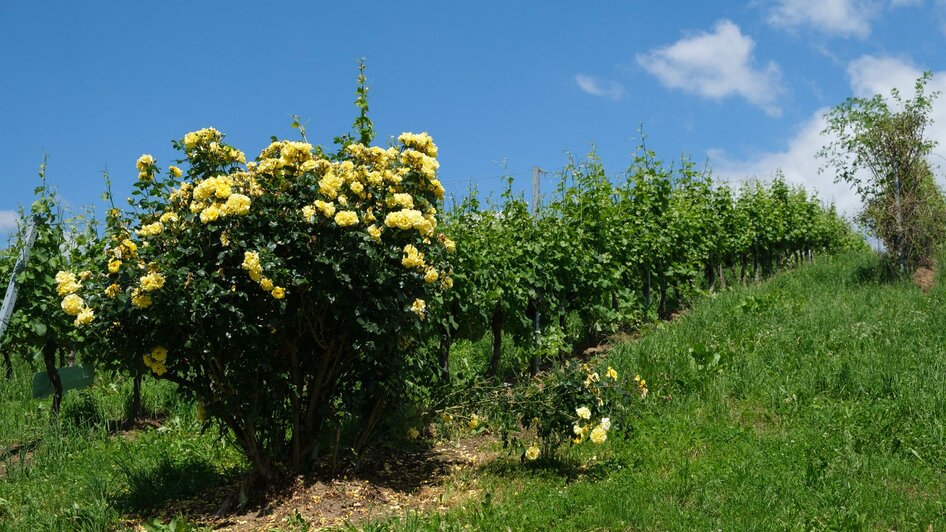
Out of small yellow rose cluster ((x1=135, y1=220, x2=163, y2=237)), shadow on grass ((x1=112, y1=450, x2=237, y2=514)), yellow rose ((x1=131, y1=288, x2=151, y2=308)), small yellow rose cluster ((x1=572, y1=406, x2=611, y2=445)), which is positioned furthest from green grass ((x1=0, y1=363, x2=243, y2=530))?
small yellow rose cluster ((x1=572, y1=406, x2=611, y2=445))

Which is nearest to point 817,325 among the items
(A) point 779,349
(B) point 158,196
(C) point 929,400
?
(A) point 779,349

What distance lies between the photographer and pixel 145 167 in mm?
5828

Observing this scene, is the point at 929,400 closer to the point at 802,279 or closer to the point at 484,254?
the point at 484,254

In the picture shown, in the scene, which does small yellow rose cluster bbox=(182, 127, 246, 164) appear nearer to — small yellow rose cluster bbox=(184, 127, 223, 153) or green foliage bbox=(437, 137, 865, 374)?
small yellow rose cluster bbox=(184, 127, 223, 153)

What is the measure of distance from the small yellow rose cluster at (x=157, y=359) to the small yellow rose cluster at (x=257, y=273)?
2.82 ft

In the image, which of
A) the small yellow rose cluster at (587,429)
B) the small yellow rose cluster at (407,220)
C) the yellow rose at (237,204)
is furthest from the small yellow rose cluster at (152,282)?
the small yellow rose cluster at (587,429)

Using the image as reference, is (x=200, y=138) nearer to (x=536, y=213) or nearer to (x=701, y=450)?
(x=701, y=450)

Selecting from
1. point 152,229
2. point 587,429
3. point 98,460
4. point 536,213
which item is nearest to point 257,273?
point 152,229

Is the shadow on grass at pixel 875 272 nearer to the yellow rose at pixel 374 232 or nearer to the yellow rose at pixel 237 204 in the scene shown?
the yellow rose at pixel 374 232

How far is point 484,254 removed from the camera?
26.6 ft

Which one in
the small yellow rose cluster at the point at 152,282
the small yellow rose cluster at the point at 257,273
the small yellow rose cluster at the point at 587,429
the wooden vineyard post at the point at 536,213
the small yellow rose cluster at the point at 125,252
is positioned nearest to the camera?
the small yellow rose cluster at the point at 152,282

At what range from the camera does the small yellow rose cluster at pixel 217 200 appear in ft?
17.0

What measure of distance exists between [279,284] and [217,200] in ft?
2.25

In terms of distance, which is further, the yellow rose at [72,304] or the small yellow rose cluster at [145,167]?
the small yellow rose cluster at [145,167]
